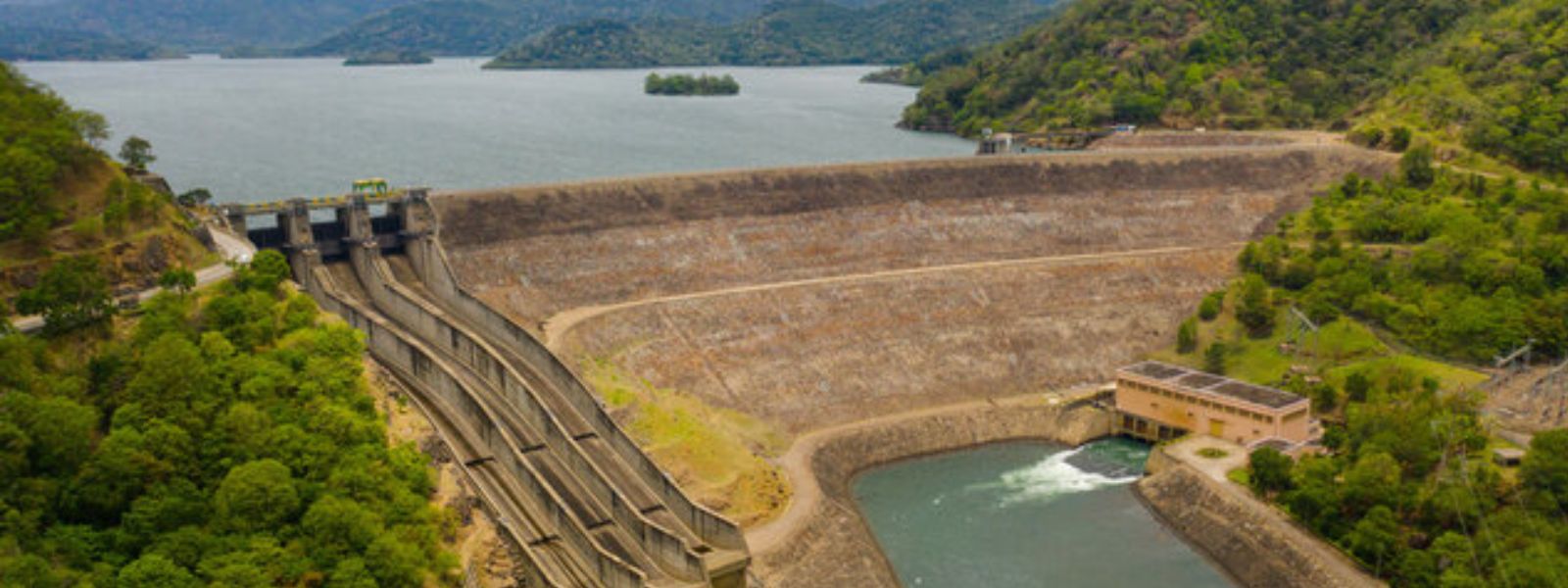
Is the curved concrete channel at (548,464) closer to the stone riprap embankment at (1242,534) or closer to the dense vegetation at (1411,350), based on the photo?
the stone riprap embankment at (1242,534)

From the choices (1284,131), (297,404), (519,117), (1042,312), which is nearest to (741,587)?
(297,404)

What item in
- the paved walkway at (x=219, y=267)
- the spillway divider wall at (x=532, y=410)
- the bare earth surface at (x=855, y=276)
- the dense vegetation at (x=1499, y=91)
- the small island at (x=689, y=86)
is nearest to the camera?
the paved walkway at (x=219, y=267)

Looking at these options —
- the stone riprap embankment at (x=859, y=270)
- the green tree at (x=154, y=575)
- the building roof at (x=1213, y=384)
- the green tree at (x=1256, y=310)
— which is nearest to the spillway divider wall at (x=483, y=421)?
the stone riprap embankment at (x=859, y=270)

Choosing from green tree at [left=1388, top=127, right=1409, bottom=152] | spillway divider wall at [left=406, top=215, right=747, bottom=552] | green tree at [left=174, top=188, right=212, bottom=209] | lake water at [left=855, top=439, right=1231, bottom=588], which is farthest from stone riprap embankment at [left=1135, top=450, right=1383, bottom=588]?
green tree at [left=1388, top=127, right=1409, bottom=152]

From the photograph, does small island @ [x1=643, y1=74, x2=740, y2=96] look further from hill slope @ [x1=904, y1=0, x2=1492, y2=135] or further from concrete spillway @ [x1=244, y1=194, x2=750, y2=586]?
concrete spillway @ [x1=244, y1=194, x2=750, y2=586]

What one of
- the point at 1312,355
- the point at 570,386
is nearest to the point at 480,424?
the point at 570,386

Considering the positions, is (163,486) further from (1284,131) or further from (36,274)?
(1284,131)
